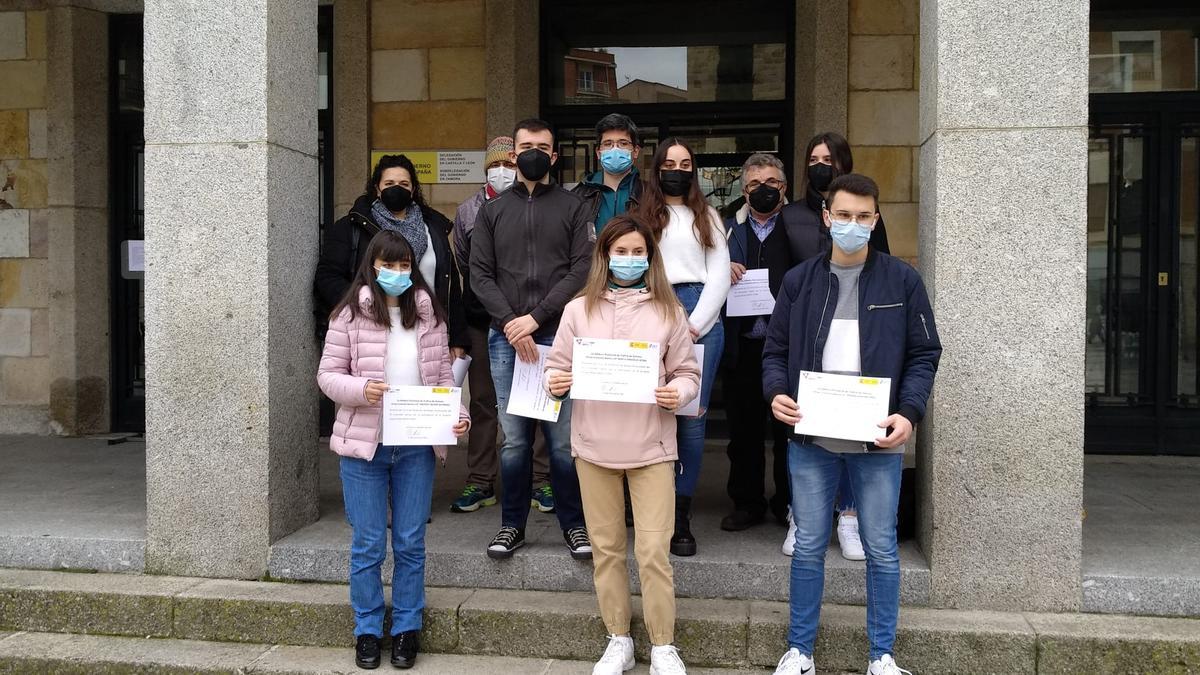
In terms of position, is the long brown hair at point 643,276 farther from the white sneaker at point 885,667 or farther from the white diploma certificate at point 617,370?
the white sneaker at point 885,667

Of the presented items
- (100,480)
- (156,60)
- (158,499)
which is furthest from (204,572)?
(156,60)

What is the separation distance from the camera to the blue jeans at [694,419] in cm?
467

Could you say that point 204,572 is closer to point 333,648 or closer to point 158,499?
point 158,499

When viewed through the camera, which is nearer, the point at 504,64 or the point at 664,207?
the point at 664,207

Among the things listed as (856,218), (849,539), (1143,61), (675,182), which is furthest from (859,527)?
(1143,61)

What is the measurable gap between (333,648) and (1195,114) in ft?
24.5

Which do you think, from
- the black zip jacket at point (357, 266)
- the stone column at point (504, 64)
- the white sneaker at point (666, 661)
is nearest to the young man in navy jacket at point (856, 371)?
the white sneaker at point (666, 661)

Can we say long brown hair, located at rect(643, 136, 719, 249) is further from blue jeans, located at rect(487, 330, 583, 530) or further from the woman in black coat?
the woman in black coat

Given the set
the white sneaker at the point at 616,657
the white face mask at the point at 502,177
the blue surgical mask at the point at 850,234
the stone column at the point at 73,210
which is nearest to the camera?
the blue surgical mask at the point at 850,234

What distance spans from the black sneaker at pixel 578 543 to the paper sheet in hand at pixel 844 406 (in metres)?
1.40

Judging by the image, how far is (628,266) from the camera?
4.04 metres

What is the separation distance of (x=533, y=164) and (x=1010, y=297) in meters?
2.35

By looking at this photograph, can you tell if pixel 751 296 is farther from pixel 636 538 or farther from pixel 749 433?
pixel 636 538

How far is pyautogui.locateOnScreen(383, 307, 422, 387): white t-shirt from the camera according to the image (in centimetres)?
430
